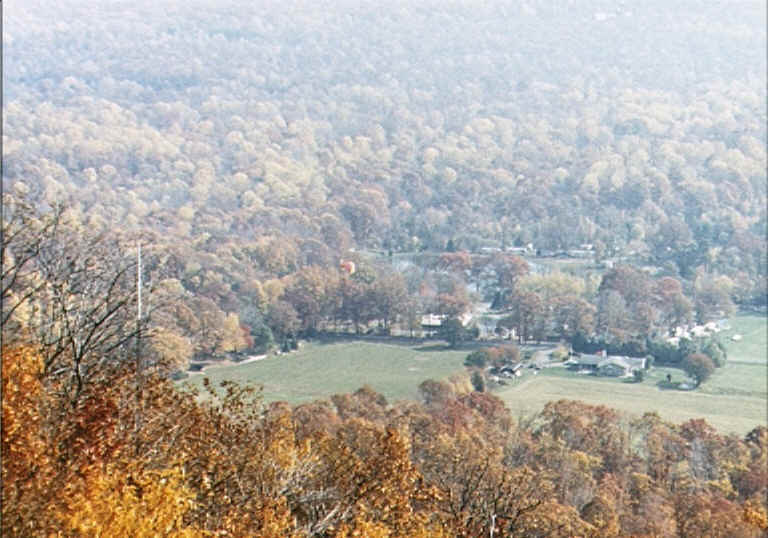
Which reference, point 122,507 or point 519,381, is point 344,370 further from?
point 122,507

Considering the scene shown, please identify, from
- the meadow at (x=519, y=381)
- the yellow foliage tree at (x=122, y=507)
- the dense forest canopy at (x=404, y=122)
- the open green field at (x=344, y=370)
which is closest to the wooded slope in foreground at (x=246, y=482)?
the yellow foliage tree at (x=122, y=507)

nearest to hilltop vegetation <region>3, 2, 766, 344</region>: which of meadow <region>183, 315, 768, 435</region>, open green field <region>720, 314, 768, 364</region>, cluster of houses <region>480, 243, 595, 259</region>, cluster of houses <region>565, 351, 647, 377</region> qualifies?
cluster of houses <region>480, 243, 595, 259</region>

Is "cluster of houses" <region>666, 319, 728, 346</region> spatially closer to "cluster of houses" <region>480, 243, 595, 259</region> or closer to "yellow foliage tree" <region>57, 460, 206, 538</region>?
"cluster of houses" <region>480, 243, 595, 259</region>

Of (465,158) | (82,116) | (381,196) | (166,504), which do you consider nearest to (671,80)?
(465,158)

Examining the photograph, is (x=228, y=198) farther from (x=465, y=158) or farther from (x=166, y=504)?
(x=166, y=504)

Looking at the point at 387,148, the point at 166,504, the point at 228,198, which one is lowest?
the point at 166,504

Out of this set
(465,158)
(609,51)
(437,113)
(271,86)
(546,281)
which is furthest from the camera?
(609,51)
